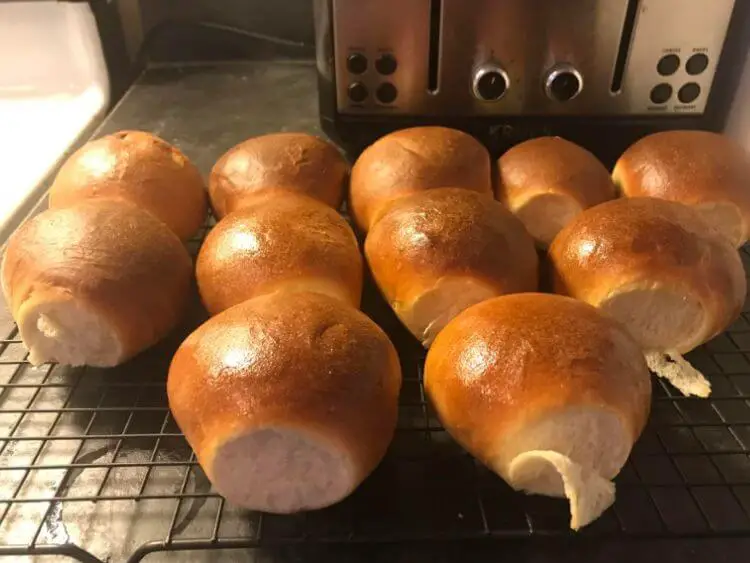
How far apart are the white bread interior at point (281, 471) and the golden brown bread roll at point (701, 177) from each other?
57cm

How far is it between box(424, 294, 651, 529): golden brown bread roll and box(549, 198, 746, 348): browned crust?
11 centimetres

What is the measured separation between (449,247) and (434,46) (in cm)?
42

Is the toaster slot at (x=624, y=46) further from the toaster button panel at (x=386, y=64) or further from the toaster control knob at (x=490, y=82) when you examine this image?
the toaster button panel at (x=386, y=64)

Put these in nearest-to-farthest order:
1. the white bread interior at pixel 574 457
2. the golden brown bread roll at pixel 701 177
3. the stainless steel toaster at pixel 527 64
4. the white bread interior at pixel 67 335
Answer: the white bread interior at pixel 574 457 < the white bread interior at pixel 67 335 < the golden brown bread roll at pixel 701 177 < the stainless steel toaster at pixel 527 64

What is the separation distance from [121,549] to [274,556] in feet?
0.40

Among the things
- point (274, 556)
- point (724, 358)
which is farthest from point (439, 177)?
point (274, 556)

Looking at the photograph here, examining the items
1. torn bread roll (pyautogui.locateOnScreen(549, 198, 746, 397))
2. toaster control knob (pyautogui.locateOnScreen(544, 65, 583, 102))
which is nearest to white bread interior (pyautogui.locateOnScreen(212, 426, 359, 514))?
torn bread roll (pyautogui.locateOnScreen(549, 198, 746, 397))

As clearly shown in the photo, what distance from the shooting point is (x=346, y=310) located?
0.63m

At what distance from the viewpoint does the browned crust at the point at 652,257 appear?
69cm

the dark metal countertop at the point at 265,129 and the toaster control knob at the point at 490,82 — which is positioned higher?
the toaster control knob at the point at 490,82

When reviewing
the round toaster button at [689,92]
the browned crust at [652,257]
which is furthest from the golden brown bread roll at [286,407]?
the round toaster button at [689,92]

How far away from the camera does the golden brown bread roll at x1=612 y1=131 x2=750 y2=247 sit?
2.78 feet

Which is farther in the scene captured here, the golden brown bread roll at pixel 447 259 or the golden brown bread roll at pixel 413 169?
the golden brown bread roll at pixel 413 169

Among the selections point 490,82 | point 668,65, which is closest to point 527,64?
point 490,82
